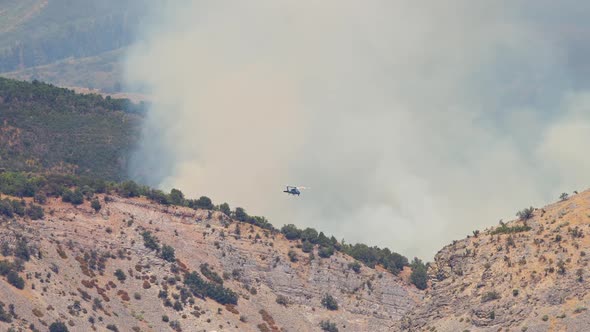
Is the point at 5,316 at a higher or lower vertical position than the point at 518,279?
higher

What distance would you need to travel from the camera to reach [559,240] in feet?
389

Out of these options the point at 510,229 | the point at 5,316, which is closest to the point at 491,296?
the point at 510,229

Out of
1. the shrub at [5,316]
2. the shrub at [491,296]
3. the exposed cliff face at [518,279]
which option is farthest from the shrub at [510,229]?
the shrub at [5,316]

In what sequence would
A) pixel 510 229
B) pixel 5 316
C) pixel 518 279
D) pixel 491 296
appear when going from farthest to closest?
pixel 5 316
pixel 510 229
pixel 518 279
pixel 491 296

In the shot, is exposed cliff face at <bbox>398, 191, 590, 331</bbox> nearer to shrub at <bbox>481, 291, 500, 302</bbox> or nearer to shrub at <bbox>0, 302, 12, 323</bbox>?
shrub at <bbox>481, 291, 500, 302</bbox>

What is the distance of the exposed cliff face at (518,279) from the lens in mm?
111500

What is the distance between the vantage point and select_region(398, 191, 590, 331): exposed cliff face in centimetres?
11150

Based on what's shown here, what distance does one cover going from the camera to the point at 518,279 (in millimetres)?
116312

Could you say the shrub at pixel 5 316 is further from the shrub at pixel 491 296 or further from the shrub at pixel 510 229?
the shrub at pixel 491 296

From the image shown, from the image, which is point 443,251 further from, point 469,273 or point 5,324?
point 5,324

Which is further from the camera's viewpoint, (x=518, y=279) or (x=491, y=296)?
(x=518, y=279)

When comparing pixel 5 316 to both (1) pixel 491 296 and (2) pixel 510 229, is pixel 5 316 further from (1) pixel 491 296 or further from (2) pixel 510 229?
(1) pixel 491 296

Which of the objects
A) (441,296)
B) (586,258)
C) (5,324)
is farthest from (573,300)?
(5,324)

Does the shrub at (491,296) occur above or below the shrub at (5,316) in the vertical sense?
below
